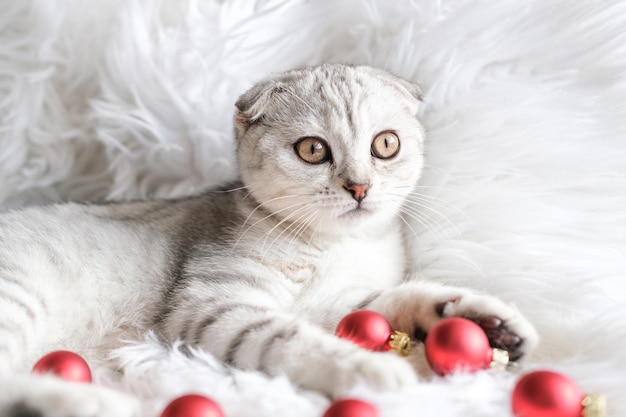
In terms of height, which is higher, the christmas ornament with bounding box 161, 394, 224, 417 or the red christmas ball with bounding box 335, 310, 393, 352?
the red christmas ball with bounding box 335, 310, 393, 352

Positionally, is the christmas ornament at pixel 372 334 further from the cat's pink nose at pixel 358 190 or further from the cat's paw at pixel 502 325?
the cat's pink nose at pixel 358 190

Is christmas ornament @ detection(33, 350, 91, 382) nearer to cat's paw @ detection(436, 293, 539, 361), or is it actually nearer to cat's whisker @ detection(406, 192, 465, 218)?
cat's paw @ detection(436, 293, 539, 361)

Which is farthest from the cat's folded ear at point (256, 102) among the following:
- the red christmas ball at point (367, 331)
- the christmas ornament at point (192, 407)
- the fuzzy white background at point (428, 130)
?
the christmas ornament at point (192, 407)

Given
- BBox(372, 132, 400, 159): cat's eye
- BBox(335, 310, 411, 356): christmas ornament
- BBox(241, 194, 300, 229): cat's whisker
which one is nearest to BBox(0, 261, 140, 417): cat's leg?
BBox(335, 310, 411, 356): christmas ornament

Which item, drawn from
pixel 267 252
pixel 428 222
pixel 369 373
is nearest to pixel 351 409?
pixel 369 373

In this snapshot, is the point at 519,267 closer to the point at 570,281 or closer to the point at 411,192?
the point at 570,281

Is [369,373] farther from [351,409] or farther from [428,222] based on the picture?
[428,222]

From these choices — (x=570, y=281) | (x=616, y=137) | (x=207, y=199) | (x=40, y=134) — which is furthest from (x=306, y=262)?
(x=40, y=134)
